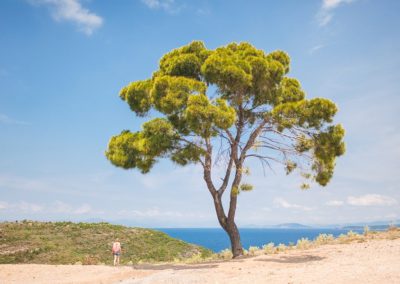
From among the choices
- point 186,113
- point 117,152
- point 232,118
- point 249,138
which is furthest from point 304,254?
point 117,152

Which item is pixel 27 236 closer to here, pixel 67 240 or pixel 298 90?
pixel 67 240

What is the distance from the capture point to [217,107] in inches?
586

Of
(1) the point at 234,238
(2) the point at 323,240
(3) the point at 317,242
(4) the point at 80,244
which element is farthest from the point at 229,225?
(4) the point at 80,244

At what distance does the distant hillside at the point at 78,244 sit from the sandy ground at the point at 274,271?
13.3m

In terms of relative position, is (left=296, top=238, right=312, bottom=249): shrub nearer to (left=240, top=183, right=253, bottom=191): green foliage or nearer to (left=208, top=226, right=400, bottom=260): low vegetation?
(left=208, top=226, right=400, bottom=260): low vegetation

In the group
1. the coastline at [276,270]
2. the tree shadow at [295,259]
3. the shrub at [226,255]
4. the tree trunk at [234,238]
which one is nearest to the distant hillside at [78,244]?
the shrub at [226,255]

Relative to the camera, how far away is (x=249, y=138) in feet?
60.8

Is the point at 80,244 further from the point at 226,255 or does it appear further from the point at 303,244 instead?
the point at 303,244

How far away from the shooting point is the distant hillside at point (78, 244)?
33.1 m

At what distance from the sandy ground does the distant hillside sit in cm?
1326

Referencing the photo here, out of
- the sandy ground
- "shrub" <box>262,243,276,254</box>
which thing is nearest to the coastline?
the sandy ground

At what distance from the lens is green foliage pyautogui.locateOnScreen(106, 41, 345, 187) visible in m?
15.4

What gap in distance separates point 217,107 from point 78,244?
28417mm

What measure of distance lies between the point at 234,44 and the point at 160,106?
5.51 m
